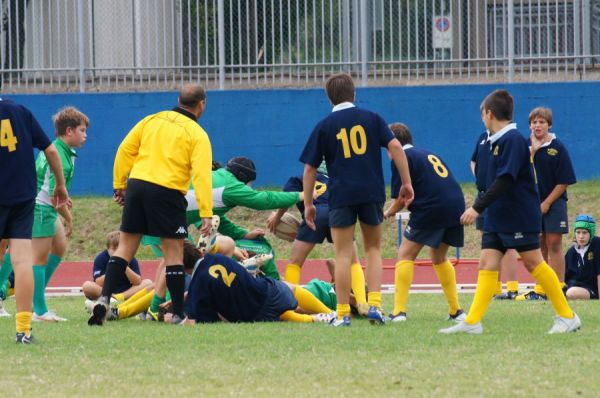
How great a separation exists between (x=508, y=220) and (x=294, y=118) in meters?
12.0

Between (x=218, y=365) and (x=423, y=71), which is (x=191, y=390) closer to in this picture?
(x=218, y=365)

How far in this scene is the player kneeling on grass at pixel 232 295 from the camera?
989 centimetres

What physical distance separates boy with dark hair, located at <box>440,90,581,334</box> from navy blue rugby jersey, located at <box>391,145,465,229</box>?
1.04 meters

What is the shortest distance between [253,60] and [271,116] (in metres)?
0.96

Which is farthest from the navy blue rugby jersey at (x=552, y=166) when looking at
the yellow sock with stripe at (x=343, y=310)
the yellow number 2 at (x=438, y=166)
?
the yellow sock with stripe at (x=343, y=310)

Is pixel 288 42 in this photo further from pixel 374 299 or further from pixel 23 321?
pixel 23 321

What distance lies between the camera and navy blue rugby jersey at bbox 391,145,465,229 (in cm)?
1005

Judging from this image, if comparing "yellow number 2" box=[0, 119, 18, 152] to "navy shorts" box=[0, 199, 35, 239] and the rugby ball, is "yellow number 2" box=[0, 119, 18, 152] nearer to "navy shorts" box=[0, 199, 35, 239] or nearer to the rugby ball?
"navy shorts" box=[0, 199, 35, 239]

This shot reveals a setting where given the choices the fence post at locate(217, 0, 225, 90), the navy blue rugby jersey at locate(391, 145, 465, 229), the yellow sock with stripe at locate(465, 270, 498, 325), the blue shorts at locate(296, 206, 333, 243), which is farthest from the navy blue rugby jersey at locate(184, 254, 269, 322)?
the fence post at locate(217, 0, 225, 90)

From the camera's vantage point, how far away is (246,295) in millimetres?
10016

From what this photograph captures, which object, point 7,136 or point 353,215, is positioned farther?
point 353,215

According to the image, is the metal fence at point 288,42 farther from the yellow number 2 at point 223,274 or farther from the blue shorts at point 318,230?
the yellow number 2 at point 223,274

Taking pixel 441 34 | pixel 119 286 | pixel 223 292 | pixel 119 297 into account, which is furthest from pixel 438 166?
pixel 441 34

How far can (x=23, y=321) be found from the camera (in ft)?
28.4
